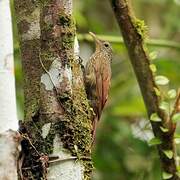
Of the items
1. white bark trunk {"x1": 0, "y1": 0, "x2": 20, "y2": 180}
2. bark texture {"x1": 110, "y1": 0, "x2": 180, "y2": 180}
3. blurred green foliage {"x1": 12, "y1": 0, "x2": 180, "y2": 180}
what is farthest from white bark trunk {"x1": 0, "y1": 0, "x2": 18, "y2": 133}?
blurred green foliage {"x1": 12, "y1": 0, "x2": 180, "y2": 180}

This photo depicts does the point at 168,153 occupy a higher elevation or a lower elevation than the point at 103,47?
lower

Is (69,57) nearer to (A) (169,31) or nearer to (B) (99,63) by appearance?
(B) (99,63)

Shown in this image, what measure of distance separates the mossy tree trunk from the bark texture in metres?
0.61

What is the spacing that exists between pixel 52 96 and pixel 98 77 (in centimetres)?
71

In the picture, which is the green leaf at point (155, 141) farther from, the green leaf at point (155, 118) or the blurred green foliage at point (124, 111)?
the blurred green foliage at point (124, 111)

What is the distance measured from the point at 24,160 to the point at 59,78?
29 centimetres

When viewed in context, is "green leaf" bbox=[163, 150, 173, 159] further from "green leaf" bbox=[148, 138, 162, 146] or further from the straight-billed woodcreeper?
the straight-billed woodcreeper

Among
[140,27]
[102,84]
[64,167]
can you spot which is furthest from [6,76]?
[140,27]

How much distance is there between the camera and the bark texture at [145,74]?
9.61 ft

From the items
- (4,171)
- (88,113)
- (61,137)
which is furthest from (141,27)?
(4,171)

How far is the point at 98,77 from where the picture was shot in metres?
2.95

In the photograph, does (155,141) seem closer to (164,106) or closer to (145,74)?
(164,106)

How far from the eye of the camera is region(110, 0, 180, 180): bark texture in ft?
9.61

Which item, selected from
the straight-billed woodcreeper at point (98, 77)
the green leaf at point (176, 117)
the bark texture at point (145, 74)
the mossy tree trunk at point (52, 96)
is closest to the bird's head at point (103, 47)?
the straight-billed woodcreeper at point (98, 77)
